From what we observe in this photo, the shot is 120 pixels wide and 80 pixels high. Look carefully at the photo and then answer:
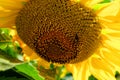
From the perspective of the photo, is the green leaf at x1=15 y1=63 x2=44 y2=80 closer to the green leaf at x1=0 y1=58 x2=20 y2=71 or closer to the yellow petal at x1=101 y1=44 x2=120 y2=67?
the green leaf at x1=0 y1=58 x2=20 y2=71

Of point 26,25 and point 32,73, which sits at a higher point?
point 26,25

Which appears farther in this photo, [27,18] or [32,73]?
[27,18]

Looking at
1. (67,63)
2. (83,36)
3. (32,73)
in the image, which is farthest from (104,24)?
(32,73)

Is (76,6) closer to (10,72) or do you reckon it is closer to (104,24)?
(104,24)

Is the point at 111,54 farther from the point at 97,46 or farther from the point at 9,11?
the point at 9,11

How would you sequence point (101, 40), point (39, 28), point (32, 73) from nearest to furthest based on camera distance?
1. point (32, 73)
2. point (39, 28)
3. point (101, 40)

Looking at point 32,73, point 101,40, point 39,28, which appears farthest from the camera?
point 101,40

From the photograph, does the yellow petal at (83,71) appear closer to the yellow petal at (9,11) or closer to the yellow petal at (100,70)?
the yellow petal at (100,70)
